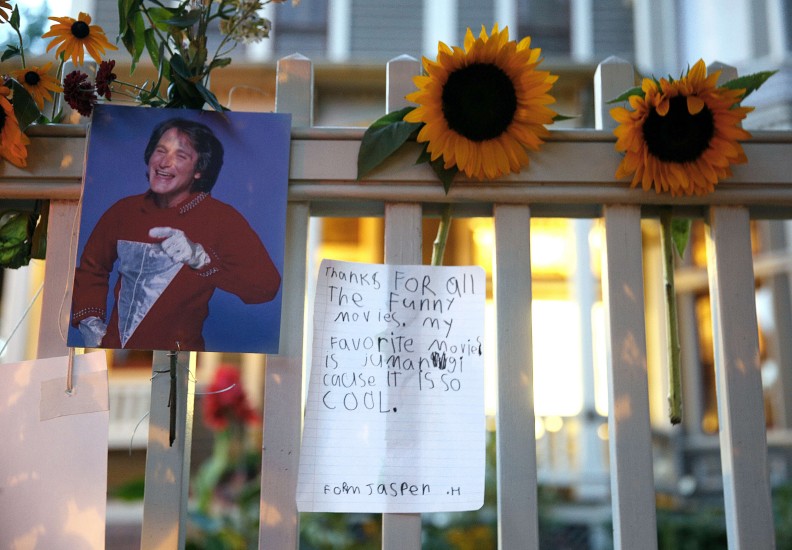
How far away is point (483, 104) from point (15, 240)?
70 centimetres

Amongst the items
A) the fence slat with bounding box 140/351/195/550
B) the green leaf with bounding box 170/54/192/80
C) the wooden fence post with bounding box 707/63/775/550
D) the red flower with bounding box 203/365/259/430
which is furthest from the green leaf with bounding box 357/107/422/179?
the red flower with bounding box 203/365/259/430

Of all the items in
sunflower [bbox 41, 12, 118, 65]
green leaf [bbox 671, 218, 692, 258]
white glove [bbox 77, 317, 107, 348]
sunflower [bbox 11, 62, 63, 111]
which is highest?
sunflower [bbox 41, 12, 118, 65]

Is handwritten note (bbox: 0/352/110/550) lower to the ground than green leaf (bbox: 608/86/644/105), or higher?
lower

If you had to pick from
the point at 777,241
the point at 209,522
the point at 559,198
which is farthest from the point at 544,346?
the point at 559,198

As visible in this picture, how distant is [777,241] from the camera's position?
5.36m

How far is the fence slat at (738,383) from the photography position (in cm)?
99

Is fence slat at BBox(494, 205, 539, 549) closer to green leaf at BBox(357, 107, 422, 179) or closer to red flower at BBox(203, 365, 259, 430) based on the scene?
green leaf at BBox(357, 107, 422, 179)

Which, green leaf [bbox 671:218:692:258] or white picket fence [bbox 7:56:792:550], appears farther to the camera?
green leaf [bbox 671:218:692:258]

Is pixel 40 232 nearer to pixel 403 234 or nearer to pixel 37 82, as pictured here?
pixel 37 82

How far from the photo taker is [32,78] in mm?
1041

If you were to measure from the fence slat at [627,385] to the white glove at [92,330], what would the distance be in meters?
0.69

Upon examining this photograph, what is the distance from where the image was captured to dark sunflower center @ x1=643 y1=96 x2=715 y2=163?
1.02m

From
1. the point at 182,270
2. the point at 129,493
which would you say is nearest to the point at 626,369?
the point at 182,270

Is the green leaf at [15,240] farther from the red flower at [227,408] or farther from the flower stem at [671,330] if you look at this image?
the red flower at [227,408]
